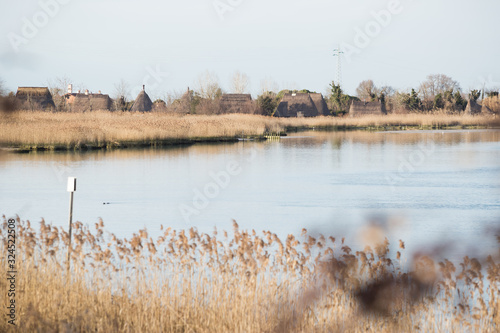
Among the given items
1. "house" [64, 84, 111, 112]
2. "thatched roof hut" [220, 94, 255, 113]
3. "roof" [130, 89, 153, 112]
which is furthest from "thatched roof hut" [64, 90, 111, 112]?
"thatched roof hut" [220, 94, 255, 113]

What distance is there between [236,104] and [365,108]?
1530 cm

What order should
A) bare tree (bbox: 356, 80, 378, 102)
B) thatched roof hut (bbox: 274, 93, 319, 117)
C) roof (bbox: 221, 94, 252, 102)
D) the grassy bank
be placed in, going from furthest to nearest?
bare tree (bbox: 356, 80, 378, 102) < thatched roof hut (bbox: 274, 93, 319, 117) < roof (bbox: 221, 94, 252, 102) < the grassy bank

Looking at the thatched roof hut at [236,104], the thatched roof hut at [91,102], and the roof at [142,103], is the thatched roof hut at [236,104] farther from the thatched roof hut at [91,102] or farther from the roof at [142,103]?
the thatched roof hut at [91,102]

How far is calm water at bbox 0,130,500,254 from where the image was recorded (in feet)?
38.0

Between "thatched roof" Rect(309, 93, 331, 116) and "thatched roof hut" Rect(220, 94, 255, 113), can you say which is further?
"thatched roof" Rect(309, 93, 331, 116)

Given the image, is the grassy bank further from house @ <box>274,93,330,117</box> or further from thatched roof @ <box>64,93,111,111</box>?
thatched roof @ <box>64,93,111,111</box>

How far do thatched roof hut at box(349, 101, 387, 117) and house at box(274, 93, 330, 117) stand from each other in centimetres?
419

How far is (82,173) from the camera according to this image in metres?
19.3

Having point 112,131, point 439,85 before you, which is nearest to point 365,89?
point 439,85

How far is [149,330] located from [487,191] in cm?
1224

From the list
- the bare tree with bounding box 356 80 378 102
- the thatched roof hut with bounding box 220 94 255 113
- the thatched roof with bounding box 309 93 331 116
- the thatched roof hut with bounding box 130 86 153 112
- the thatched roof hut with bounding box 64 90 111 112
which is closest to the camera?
the thatched roof hut with bounding box 220 94 255 113

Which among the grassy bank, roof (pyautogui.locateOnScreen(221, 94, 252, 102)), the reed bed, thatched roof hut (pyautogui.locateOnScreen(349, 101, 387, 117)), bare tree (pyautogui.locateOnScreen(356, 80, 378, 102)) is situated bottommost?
the reed bed

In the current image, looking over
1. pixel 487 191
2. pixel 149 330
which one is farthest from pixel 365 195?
pixel 149 330

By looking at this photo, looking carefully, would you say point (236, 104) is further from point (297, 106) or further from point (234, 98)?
point (297, 106)
